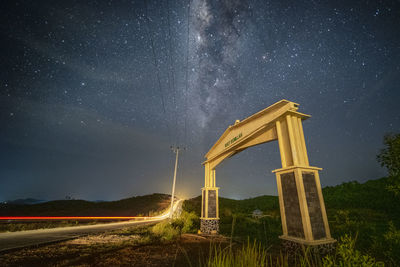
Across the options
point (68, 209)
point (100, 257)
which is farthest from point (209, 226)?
point (68, 209)

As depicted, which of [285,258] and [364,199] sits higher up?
[364,199]

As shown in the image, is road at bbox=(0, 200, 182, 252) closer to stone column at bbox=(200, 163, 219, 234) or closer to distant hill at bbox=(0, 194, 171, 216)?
stone column at bbox=(200, 163, 219, 234)

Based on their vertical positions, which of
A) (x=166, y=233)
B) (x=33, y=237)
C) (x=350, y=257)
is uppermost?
(x=350, y=257)

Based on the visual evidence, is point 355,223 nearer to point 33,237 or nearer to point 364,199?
point 364,199

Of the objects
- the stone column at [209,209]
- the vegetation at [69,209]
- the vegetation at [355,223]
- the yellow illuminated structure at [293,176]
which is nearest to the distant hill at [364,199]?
the vegetation at [355,223]

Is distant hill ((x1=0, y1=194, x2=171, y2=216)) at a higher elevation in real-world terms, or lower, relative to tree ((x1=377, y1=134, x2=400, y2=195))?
lower

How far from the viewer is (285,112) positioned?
23.2ft

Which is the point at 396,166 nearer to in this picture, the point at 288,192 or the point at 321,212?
the point at 321,212

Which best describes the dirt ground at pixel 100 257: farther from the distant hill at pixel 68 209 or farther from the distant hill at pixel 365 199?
the distant hill at pixel 68 209

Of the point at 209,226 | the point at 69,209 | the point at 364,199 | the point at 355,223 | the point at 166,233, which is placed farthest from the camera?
the point at 69,209

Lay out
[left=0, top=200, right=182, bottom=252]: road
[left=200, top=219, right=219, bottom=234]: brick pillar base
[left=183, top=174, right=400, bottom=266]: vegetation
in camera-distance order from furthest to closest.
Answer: [left=200, top=219, right=219, bottom=234]: brick pillar base, [left=0, top=200, right=182, bottom=252]: road, [left=183, top=174, right=400, bottom=266]: vegetation

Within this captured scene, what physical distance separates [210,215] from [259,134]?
23.1ft

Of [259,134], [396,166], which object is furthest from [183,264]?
[396,166]

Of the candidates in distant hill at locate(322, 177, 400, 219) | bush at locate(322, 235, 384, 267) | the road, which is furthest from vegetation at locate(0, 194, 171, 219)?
bush at locate(322, 235, 384, 267)
